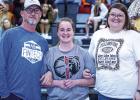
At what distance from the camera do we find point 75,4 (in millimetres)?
10430

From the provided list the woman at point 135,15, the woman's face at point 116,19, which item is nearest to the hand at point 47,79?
the woman's face at point 116,19

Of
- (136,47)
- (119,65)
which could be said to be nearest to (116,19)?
(136,47)

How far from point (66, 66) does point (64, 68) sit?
1.0 inches

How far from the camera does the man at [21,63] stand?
11.1ft

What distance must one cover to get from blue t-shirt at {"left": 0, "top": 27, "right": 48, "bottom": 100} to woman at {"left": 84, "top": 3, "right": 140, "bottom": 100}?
51 cm

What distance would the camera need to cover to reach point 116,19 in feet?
11.7

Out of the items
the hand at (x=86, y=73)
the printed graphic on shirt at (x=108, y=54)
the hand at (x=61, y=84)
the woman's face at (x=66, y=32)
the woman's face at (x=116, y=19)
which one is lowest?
the hand at (x=61, y=84)

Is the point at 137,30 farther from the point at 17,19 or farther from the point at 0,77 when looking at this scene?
the point at 17,19

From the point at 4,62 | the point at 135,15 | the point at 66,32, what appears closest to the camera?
the point at 4,62

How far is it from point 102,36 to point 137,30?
0.38 m

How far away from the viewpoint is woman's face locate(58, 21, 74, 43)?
3.49m

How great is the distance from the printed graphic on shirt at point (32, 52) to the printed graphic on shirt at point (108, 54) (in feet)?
1.84

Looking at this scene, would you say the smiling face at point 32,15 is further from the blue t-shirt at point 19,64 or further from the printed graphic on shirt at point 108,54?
the printed graphic on shirt at point 108,54

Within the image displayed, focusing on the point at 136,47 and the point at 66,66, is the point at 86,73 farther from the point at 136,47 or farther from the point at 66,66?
the point at 136,47
